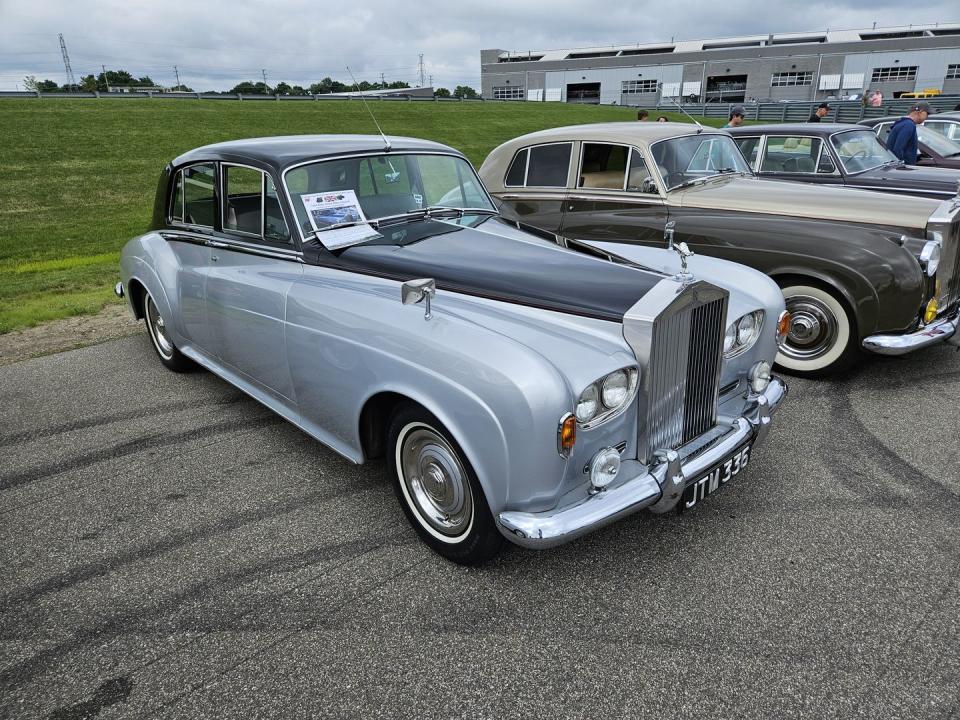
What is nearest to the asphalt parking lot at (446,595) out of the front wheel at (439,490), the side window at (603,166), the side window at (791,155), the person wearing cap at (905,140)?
the front wheel at (439,490)

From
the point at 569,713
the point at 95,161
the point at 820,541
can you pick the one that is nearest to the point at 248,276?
the point at 569,713

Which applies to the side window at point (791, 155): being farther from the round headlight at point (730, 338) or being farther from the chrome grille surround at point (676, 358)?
the chrome grille surround at point (676, 358)

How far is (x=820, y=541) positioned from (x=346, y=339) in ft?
7.72

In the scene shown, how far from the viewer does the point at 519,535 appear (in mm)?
2377

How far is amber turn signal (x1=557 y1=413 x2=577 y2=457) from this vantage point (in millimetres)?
2299

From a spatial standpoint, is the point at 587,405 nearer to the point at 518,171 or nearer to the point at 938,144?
the point at 518,171

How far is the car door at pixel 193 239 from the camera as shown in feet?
13.9

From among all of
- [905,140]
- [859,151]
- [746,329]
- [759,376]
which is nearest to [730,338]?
[746,329]

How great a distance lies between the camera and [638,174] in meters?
5.71

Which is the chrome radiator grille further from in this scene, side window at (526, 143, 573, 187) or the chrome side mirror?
side window at (526, 143, 573, 187)

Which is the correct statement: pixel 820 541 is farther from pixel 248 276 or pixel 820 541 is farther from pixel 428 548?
pixel 248 276

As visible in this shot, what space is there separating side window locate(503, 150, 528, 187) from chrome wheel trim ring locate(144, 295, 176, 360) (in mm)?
3443

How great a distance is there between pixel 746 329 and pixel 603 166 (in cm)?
315

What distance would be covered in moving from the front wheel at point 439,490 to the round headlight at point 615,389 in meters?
0.60
